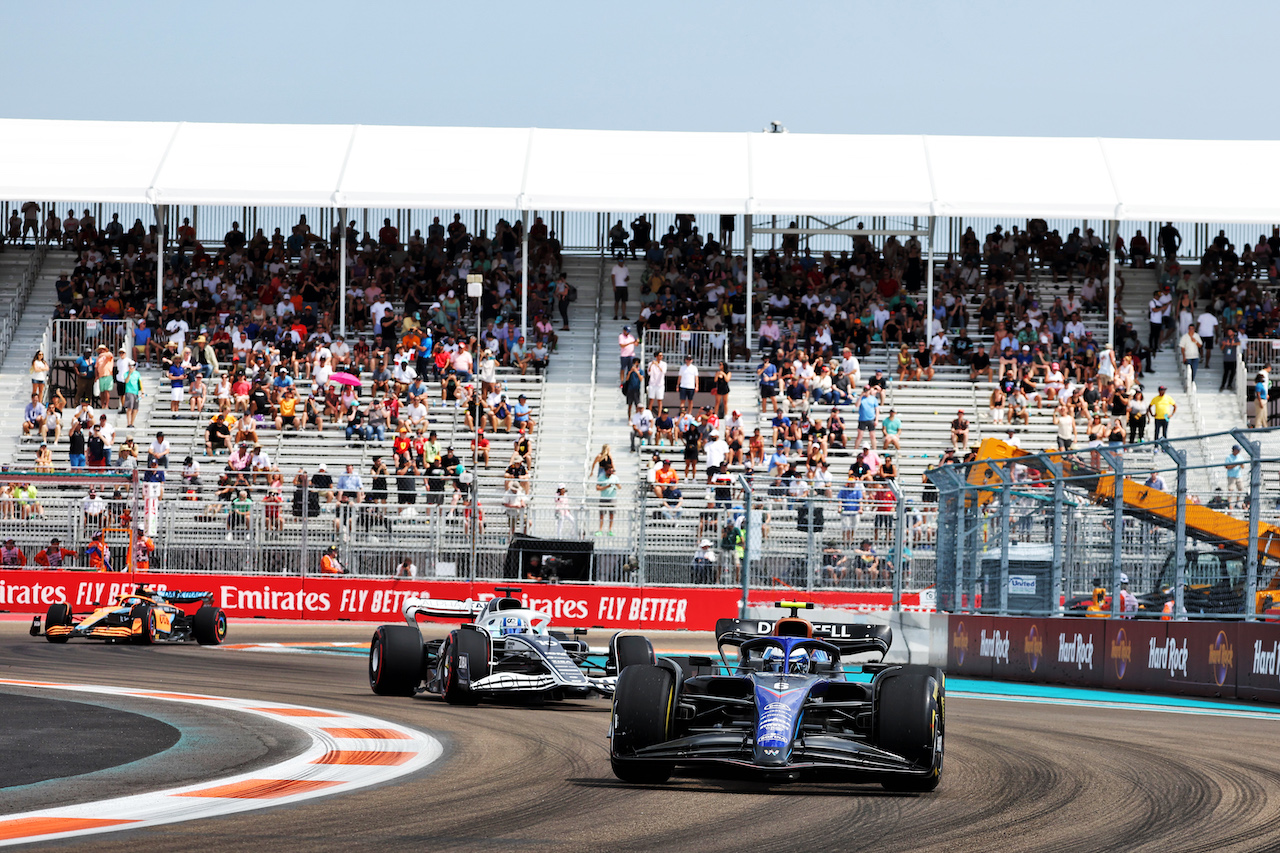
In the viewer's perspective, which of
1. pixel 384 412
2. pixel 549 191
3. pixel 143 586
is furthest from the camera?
pixel 549 191

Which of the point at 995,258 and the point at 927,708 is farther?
the point at 995,258

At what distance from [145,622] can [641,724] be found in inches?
550

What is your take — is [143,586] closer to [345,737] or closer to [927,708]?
[345,737]

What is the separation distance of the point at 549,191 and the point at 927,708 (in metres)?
28.1

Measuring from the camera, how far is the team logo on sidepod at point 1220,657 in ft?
50.4

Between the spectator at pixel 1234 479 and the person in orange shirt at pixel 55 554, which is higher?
the spectator at pixel 1234 479

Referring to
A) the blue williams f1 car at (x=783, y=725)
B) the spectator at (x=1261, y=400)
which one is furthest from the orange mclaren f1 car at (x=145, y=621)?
the spectator at (x=1261, y=400)

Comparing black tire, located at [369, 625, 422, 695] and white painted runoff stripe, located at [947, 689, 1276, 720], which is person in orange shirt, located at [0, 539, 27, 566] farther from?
white painted runoff stripe, located at [947, 689, 1276, 720]

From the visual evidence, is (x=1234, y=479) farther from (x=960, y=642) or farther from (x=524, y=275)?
(x=524, y=275)

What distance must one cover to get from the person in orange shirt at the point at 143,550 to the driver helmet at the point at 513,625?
1368cm

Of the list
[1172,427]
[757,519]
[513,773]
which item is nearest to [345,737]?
[513,773]

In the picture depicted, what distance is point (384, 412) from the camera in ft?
104

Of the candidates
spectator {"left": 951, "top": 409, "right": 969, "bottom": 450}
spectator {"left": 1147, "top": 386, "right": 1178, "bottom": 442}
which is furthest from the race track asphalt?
spectator {"left": 1147, "top": 386, "right": 1178, "bottom": 442}

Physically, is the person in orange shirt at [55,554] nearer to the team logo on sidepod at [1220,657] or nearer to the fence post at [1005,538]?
the fence post at [1005,538]
